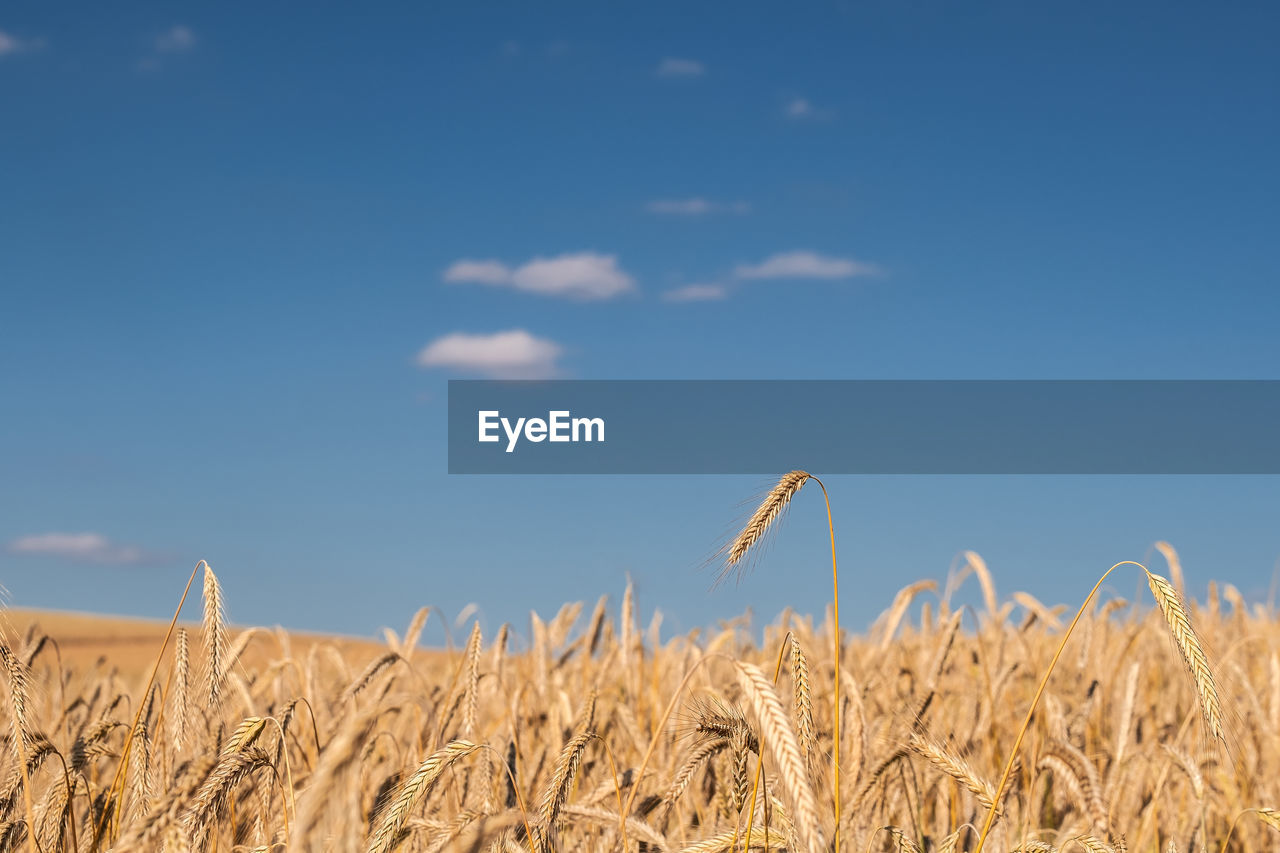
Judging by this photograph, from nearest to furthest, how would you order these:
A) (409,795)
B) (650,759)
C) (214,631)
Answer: (409,795) < (214,631) < (650,759)

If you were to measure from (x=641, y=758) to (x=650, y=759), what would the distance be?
6.5 inches

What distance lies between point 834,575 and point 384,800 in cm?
132

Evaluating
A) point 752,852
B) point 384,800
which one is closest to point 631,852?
point 752,852

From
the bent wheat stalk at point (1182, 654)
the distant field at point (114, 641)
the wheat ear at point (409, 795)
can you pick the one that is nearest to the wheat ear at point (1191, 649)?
the bent wheat stalk at point (1182, 654)

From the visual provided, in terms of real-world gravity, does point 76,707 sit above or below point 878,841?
above

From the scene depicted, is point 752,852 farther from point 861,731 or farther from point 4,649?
point 4,649

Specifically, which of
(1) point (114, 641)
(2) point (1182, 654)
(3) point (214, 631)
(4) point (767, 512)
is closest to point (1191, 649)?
(2) point (1182, 654)

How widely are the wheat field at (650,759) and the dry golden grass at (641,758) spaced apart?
13 millimetres

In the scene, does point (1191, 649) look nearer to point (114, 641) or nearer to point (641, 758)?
point (641, 758)

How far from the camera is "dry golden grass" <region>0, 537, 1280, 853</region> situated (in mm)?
2188

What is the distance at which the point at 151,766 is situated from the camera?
2973 mm

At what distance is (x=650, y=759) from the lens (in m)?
4.43

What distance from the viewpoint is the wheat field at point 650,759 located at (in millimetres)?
2188

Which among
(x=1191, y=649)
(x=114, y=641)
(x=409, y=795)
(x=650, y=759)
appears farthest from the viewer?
(x=114, y=641)
